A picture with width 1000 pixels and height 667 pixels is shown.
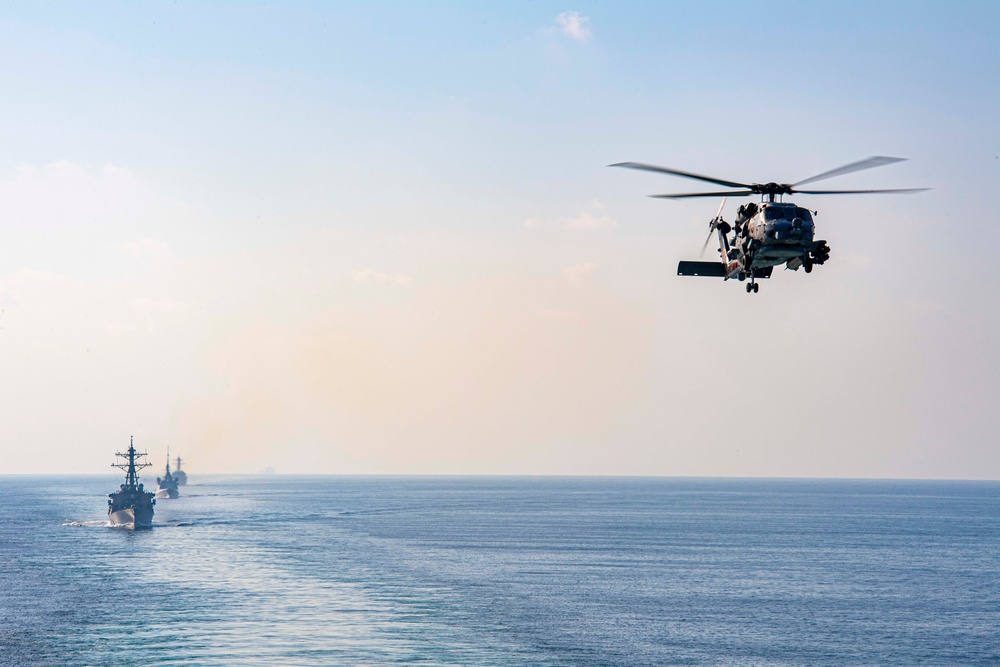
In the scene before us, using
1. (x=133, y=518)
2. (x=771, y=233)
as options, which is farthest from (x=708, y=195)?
(x=133, y=518)

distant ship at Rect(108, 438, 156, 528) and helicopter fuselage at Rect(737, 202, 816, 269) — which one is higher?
helicopter fuselage at Rect(737, 202, 816, 269)

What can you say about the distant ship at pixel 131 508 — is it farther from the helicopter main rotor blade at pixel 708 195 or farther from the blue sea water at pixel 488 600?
the helicopter main rotor blade at pixel 708 195

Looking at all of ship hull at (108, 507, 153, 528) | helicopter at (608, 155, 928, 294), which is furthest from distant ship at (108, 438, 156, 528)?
helicopter at (608, 155, 928, 294)

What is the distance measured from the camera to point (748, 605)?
9744 cm

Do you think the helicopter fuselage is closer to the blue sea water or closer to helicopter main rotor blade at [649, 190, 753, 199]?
helicopter main rotor blade at [649, 190, 753, 199]

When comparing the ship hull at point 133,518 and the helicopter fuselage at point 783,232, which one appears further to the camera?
the ship hull at point 133,518

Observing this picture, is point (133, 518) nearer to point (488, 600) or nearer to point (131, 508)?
point (131, 508)

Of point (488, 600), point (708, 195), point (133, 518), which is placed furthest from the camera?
point (133, 518)

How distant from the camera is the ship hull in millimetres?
175875

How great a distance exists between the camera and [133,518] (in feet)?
578

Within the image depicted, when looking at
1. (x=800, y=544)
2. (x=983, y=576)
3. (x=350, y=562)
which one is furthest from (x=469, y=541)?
(x=983, y=576)

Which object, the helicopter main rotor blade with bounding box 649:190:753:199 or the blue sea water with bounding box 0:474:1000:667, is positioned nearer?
the helicopter main rotor blade with bounding box 649:190:753:199

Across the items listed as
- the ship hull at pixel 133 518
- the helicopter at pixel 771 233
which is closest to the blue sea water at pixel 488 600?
the ship hull at pixel 133 518

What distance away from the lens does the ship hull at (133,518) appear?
17588cm
